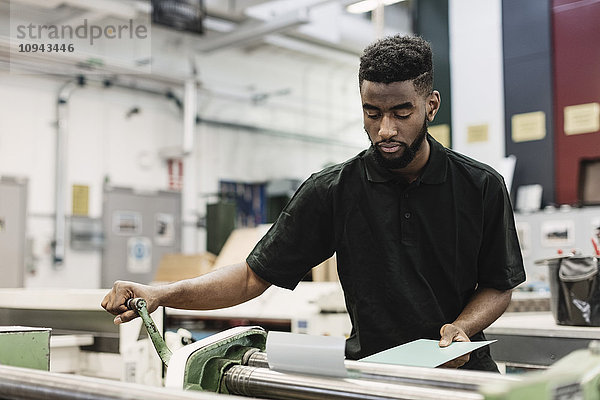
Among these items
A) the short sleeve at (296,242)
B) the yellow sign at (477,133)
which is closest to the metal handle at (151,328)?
Answer: the short sleeve at (296,242)

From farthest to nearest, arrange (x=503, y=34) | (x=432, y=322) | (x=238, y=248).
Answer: (x=503, y=34), (x=238, y=248), (x=432, y=322)

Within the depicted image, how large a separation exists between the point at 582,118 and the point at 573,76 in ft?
0.96

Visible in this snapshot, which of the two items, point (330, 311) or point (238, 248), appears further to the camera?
point (238, 248)

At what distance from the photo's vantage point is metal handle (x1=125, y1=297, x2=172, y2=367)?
1.23m

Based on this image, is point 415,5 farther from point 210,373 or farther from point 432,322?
point 210,373

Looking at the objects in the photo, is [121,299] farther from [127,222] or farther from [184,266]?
[127,222]

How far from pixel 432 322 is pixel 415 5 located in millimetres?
4274

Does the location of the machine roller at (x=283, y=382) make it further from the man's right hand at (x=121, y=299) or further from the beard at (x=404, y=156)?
the beard at (x=404, y=156)

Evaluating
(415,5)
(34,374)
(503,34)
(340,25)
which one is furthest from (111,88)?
(34,374)

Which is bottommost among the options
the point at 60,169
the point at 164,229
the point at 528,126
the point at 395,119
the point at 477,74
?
the point at 164,229

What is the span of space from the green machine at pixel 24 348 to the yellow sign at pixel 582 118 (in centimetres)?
409

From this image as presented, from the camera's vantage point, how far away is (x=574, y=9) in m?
4.68

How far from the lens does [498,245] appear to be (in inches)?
61.7

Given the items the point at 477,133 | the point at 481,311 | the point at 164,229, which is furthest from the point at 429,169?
the point at 164,229
